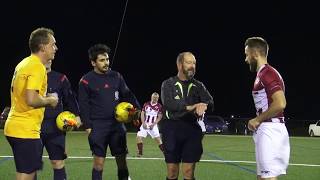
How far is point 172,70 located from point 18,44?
20.9 m

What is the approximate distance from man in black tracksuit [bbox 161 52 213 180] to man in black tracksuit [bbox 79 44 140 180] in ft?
2.94

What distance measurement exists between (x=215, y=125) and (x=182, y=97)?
28731 mm

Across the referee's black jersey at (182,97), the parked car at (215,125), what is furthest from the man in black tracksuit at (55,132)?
the parked car at (215,125)

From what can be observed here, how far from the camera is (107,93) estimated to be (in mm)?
7574

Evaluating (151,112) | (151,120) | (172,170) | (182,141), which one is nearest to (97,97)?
(182,141)

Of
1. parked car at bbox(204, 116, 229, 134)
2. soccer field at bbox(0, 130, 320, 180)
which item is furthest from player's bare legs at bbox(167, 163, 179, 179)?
parked car at bbox(204, 116, 229, 134)

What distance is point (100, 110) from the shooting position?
752 centimetres

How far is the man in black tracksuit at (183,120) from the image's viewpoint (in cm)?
695

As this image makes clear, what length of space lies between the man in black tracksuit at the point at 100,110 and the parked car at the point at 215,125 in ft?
89.5

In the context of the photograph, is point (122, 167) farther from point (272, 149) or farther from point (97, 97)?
point (272, 149)

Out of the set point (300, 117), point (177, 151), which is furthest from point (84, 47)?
point (177, 151)

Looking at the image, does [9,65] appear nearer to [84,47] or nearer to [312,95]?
[84,47]

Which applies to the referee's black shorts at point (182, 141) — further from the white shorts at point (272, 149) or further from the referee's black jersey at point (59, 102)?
the referee's black jersey at point (59, 102)

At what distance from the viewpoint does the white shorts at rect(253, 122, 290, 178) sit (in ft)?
18.1
